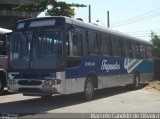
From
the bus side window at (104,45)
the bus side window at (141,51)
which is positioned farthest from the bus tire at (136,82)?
the bus side window at (104,45)

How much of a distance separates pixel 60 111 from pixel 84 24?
474 cm

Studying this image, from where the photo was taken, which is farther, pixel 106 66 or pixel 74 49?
pixel 106 66

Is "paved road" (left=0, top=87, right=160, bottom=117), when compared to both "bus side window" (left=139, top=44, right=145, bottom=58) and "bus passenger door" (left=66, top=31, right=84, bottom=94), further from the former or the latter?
"bus side window" (left=139, top=44, right=145, bottom=58)

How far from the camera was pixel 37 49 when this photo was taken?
1564 cm

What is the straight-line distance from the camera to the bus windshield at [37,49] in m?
15.2

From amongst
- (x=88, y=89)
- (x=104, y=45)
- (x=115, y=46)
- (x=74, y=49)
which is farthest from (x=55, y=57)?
(x=115, y=46)

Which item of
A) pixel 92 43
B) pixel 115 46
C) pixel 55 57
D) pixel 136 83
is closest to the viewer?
pixel 55 57

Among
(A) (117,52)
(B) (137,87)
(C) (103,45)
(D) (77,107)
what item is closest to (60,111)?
(D) (77,107)

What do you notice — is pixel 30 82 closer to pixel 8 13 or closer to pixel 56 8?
pixel 56 8

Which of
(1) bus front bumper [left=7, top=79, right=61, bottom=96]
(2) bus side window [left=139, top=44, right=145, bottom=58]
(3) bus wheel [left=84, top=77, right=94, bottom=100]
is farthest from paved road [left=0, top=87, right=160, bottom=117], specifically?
(2) bus side window [left=139, top=44, right=145, bottom=58]

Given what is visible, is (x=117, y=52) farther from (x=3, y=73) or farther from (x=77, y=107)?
Answer: (x=77, y=107)

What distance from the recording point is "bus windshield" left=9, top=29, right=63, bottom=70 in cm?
1525

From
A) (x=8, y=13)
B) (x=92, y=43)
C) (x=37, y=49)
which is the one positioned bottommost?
(x=37, y=49)

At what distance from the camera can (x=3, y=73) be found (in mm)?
19750
